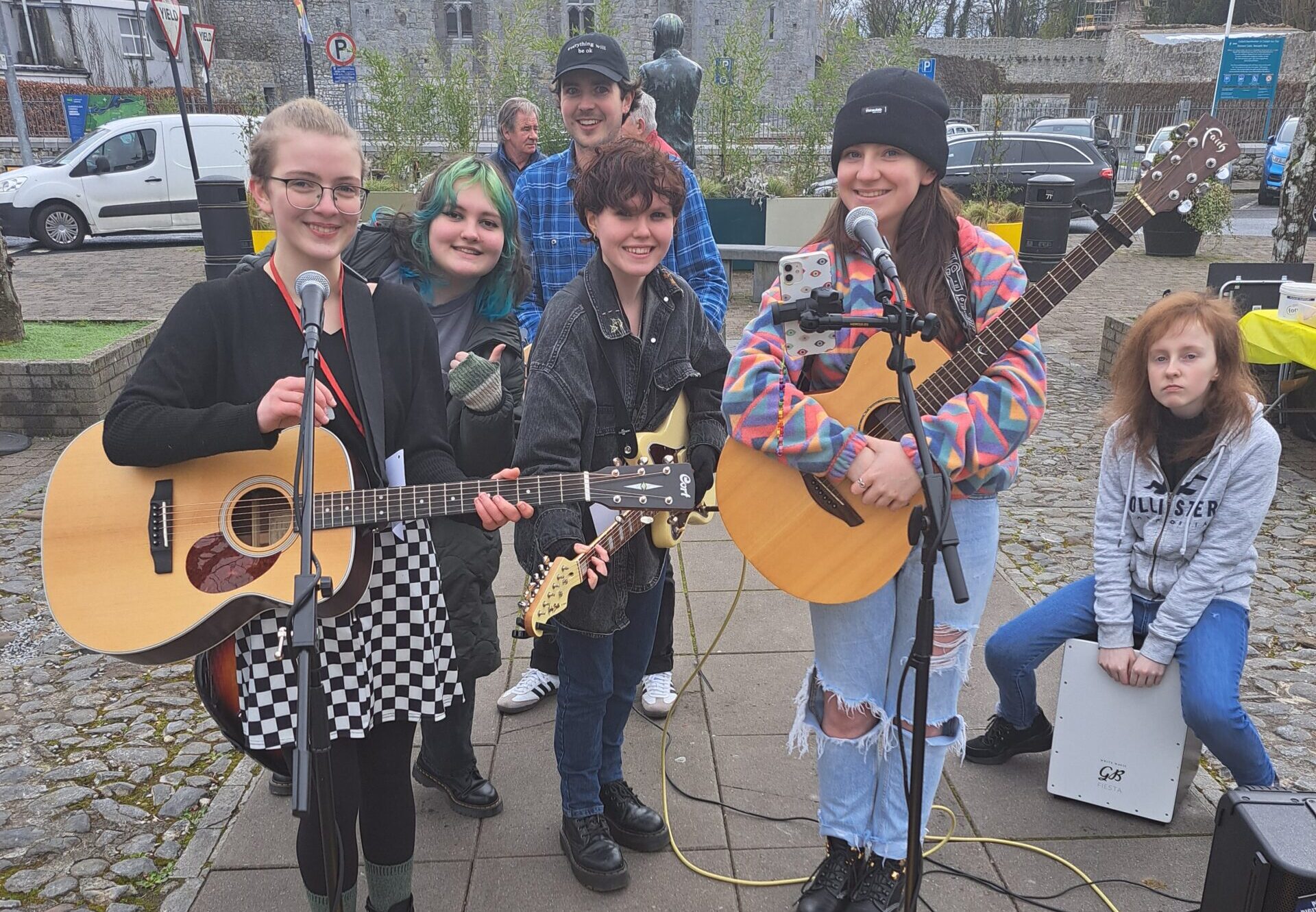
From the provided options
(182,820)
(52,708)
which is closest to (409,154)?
(52,708)

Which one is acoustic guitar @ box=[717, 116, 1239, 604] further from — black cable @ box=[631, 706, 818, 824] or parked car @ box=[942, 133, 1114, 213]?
parked car @ box=[942, 133, 1114, 213]

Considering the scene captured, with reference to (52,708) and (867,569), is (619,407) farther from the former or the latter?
(52,708)

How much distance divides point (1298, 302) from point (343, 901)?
651cm

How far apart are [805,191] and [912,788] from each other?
40.4 ft

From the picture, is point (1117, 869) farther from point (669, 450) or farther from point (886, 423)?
point (669, 450)

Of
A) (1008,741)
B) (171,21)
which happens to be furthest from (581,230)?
(171,21)

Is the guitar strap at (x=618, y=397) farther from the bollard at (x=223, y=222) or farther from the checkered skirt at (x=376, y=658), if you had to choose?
the bollard at (x=223, y=222)

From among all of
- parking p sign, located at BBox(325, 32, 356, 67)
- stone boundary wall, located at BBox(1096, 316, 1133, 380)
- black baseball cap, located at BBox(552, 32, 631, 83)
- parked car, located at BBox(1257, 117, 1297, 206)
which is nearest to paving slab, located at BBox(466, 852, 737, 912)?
black baseball cap, located at BBox(552, 32, 631, 83)

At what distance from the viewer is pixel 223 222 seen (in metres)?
8.13

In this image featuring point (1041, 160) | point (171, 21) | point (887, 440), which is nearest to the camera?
point (887, 440)

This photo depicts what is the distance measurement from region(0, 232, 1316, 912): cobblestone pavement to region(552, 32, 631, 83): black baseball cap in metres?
2.77

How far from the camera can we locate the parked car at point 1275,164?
19969 millimetres

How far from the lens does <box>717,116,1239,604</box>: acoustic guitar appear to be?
226 centimetres

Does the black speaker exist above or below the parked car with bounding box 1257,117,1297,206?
below
